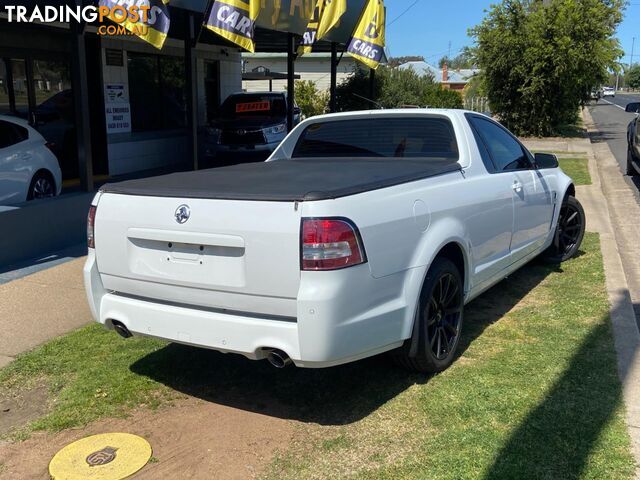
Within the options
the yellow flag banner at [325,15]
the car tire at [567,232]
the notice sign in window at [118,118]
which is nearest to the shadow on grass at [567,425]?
the car tire at [567,232]

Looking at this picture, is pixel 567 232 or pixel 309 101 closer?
pixel 567 232

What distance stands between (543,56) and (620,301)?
1973cm

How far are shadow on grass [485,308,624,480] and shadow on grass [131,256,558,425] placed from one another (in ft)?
2.65

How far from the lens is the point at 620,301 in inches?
218

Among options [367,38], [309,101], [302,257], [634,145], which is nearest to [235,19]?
[367,38]

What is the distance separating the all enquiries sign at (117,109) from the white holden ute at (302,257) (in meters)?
9.00

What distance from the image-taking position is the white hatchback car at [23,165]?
8109mm

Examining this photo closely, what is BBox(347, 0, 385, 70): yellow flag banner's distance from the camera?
13.6 metres

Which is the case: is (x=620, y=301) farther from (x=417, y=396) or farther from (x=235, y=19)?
(x=235, y=19)

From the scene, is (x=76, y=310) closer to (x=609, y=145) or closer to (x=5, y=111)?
(x=5, y=111)

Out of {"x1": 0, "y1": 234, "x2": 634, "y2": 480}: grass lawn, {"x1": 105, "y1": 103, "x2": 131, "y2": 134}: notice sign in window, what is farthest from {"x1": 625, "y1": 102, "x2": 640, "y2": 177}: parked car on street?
{"x1": 105, "y1": 103, "x2": 131, "y2": 134}: notice sign in window

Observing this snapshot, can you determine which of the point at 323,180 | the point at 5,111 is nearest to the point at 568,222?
the point at 323,180

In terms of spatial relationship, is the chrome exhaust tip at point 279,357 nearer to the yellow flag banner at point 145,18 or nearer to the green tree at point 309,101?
the yellow flag banner at point 145,18

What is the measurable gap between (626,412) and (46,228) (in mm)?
6422
